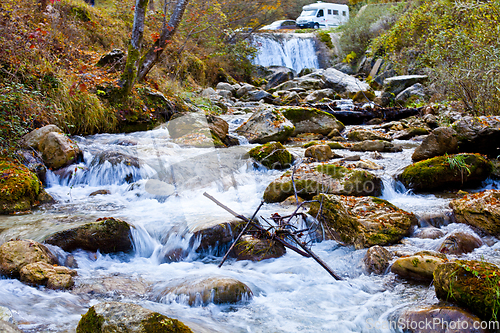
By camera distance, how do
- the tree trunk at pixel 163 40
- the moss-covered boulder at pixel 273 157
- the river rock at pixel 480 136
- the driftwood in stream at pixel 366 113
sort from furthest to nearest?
the driftwood in stream at pixel 366 113
the tree trunk at pixel 163 40
the moss-covered boulder at pixel 273 157
the river rock at pixel 480 136

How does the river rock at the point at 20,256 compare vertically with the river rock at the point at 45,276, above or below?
above

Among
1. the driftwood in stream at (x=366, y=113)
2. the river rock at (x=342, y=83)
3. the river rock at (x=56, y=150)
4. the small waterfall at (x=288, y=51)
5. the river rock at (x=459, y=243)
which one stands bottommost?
the river rock at (x=459, y=243)

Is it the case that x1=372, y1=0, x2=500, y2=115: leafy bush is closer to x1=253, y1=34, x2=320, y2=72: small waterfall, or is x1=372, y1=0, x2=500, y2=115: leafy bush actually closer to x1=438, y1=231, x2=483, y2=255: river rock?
x1=438, y1=231, x2=483, y2=255: river rock

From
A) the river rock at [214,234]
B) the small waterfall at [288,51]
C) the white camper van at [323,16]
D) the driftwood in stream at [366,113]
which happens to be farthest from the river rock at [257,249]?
the white camper van at [323,16]

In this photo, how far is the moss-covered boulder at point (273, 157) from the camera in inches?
304

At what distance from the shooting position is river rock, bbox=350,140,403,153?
351 inches

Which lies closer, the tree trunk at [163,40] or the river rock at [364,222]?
the river rock at [364,222]

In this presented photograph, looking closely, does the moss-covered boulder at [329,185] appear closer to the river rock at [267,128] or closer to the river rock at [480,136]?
the river rock at [480,136]

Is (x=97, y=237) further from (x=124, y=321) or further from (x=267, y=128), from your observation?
(x=267, y=128)

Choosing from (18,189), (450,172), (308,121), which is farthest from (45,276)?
(308,121)

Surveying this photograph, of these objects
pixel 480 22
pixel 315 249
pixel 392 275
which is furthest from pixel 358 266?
pixel 480 22

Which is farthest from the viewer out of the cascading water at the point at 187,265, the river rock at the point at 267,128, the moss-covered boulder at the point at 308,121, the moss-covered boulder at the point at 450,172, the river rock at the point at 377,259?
the moss-covered boulder at the point at 308,121

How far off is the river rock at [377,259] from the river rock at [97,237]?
2876mm

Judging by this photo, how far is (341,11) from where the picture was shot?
32.3 meters
